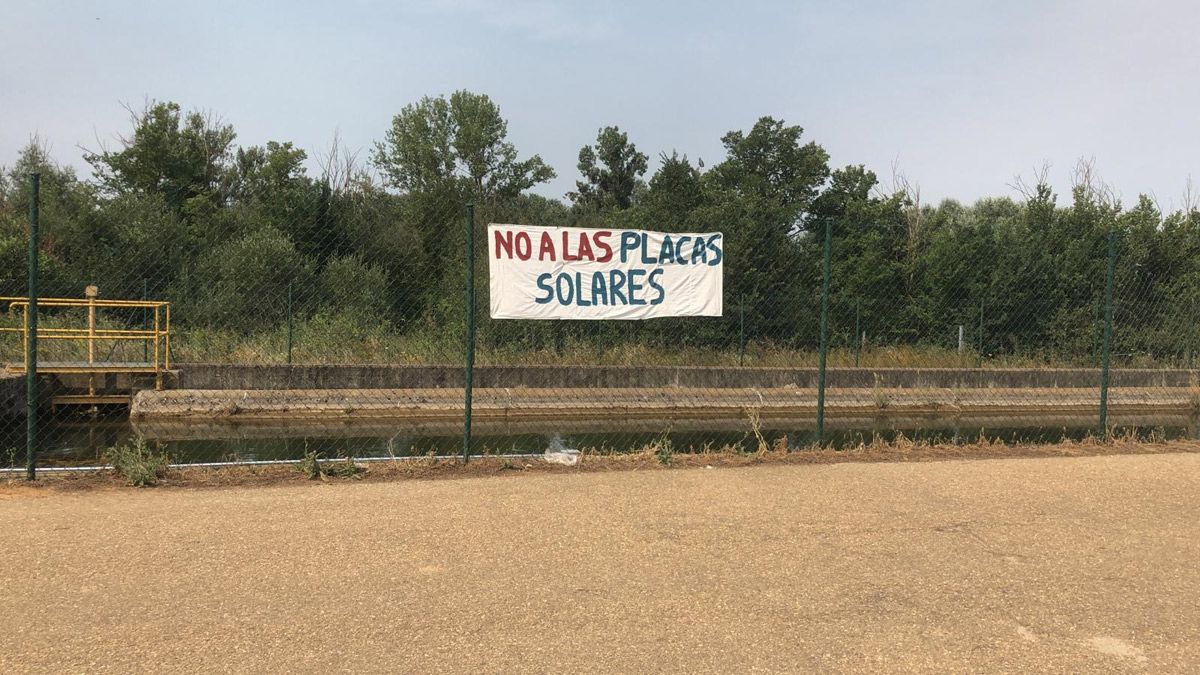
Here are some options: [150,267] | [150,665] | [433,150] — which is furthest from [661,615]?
[433,150]

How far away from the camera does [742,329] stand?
17812 millimetres

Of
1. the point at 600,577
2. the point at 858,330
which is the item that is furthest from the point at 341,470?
the point at 858,330

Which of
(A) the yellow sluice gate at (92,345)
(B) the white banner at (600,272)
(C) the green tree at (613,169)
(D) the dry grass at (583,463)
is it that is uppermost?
(C) the green tree at (613,169)

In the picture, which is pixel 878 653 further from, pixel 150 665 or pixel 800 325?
pixel 800 325

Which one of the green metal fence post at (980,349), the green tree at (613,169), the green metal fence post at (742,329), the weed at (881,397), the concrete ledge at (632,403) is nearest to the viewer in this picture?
the concrete ledge at (632,403)

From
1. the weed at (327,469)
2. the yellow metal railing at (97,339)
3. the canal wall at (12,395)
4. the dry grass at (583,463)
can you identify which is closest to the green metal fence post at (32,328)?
the dry grass at (583,463)

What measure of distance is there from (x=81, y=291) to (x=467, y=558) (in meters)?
18.4

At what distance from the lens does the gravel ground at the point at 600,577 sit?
3.58 metres

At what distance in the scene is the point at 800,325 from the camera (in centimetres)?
1864

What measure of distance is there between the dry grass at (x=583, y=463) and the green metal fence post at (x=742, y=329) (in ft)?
29.6

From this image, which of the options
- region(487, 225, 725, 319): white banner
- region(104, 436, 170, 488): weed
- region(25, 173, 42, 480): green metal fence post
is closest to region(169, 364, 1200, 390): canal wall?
region(487, 225, 725, 319): white banner

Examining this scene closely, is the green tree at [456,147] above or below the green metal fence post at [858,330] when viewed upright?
A: above

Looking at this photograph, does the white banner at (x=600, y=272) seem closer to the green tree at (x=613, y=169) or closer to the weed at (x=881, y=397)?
the weed at (x=881, y=397)

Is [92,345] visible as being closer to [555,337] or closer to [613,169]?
[555,337]
